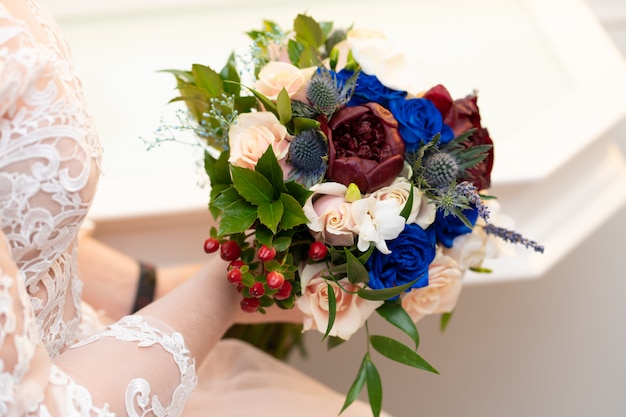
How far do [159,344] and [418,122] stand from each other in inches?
15.4

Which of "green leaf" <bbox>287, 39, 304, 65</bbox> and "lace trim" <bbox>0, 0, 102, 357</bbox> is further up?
"green leaf" <bbox>287, 39, 304, 65</bbox>

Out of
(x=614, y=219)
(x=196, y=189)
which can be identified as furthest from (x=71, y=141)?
(x=614, y=219)

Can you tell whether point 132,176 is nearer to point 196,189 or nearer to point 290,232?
point 196,189

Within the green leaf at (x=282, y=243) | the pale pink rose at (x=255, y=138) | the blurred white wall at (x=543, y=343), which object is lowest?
the blurred white wall at (x=543, y=343)

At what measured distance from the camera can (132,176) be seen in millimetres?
1284

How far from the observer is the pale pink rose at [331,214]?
77 cm

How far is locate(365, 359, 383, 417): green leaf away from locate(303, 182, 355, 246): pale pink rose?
190 mm

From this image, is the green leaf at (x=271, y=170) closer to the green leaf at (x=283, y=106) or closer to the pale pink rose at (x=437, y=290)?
the green leaf at (x=283, y=106)

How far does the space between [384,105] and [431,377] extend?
3.28ft

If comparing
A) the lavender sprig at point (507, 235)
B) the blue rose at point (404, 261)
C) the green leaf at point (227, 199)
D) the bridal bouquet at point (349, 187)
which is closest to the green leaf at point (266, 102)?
the bridal bouquet at point (349, 187)

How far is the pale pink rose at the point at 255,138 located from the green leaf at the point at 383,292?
0.60ft

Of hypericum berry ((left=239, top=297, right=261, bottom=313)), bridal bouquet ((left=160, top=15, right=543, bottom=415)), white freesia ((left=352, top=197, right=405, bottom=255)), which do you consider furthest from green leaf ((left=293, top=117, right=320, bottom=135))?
hypericum berry ((left=239, top=297, right=261, bottom=313))

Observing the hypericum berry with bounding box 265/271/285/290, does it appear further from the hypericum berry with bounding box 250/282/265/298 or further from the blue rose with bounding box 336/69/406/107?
the blue rose with bounding box 336/69/406/107

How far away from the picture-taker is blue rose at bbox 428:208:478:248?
82cm
